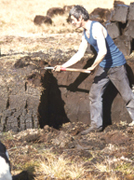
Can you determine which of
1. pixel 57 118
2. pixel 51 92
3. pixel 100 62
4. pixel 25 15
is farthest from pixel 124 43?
pixel 25 15

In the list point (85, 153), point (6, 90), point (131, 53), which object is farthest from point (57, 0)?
point (85, 153)

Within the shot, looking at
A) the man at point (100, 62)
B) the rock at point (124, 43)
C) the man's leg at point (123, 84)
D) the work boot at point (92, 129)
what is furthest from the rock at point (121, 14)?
the work boot at point (92, 129)

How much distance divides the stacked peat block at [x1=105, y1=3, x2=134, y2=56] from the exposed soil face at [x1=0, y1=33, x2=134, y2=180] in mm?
828

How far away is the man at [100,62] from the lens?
425 centimetres

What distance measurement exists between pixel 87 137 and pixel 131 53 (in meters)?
2.77

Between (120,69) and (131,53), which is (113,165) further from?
(131,53)

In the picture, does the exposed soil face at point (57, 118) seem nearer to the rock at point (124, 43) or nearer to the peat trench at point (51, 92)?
the peat trench at point (51, 92)

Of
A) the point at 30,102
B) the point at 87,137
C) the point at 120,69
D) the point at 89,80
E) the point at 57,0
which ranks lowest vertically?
the point at 87,137

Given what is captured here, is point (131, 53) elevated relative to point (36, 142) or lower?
elevated

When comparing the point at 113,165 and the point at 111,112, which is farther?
the point at 111,112

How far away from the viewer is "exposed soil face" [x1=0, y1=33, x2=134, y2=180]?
359 cm

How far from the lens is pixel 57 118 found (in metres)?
6.02

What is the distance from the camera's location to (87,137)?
4.85m

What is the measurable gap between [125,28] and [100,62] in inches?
90.4
